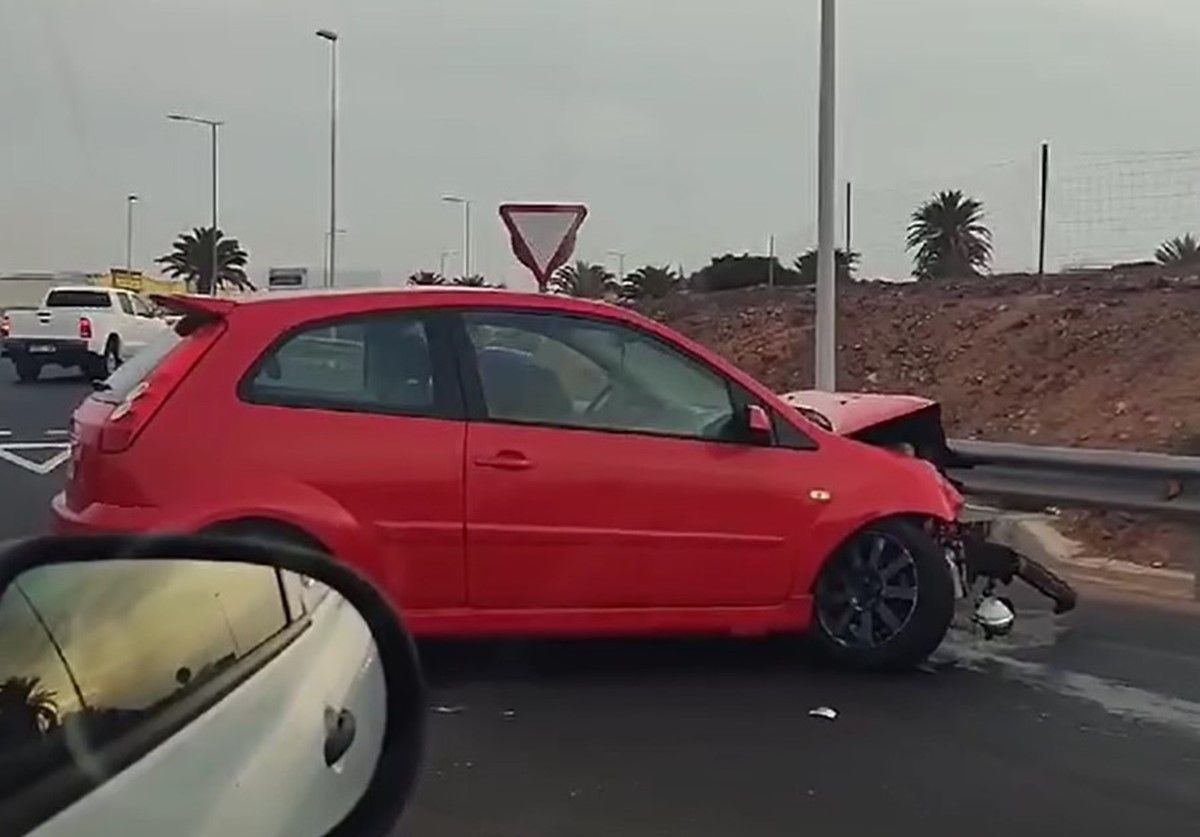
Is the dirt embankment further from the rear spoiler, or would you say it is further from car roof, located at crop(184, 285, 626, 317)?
the rear spoiler

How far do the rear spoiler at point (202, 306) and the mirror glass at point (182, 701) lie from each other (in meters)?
4.06

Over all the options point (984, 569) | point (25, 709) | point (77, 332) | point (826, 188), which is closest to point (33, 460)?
point (826, 188)

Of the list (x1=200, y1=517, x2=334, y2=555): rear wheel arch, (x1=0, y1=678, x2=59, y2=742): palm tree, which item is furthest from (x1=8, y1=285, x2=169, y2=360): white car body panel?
(x1=0, y1=678, x2=59, y2=742): palm tree

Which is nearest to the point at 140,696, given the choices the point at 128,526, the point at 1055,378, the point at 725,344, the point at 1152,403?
the point at 128,526

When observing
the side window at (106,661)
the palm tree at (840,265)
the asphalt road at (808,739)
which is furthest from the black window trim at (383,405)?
the palm tree at (840,265)

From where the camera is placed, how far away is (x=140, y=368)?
7312 mm

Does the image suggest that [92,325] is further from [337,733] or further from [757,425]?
[337,733]

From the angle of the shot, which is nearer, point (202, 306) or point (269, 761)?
point (269, 761)

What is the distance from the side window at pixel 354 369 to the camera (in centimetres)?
709

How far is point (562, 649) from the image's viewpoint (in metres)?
7.92

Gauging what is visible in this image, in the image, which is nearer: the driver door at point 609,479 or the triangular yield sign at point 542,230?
the driver door at point 609,479

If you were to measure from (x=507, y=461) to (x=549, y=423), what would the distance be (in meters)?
0.25

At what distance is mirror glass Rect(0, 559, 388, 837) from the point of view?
2.38 m

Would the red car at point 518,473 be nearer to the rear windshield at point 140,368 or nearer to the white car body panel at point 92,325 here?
the rear windshield at point 140,368
